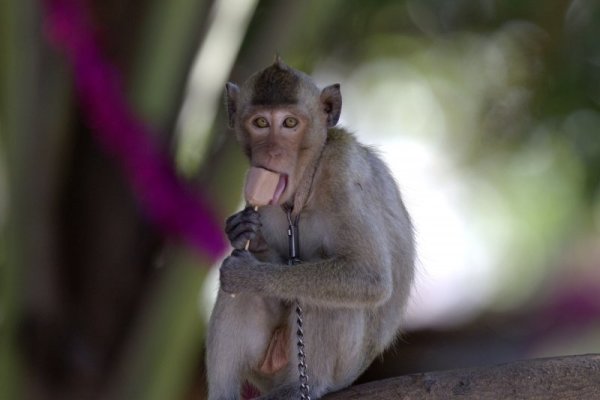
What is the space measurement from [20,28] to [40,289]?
4.99 feet

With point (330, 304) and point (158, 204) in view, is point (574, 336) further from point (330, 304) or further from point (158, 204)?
Result: point (330, 304)

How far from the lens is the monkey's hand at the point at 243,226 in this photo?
4.66 metres

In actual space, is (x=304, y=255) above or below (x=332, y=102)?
below

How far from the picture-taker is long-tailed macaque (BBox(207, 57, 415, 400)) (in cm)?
485

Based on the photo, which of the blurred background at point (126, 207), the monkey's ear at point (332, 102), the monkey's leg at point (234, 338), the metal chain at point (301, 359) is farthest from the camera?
the blurred background at point (126, 207)

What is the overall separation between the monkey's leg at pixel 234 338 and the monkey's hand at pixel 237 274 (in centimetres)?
23

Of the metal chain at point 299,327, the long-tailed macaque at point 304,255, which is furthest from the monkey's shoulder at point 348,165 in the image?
the metal chain at point 299,327

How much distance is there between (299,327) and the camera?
484cm

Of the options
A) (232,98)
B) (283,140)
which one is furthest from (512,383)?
(232,98)

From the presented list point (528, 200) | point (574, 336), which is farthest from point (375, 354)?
point (528, 200)

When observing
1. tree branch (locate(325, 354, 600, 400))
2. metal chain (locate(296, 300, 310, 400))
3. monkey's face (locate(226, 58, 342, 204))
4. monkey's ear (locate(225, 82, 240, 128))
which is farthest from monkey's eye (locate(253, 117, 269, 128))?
tree branch (locate(325, 354, 600, 400))

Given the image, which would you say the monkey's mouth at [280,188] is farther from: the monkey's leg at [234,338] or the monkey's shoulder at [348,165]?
the monkey's leg at [234,338]

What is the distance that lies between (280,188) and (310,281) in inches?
16.2

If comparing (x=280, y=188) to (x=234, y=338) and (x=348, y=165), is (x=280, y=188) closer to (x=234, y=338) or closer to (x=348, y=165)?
(x=348, y=165)
